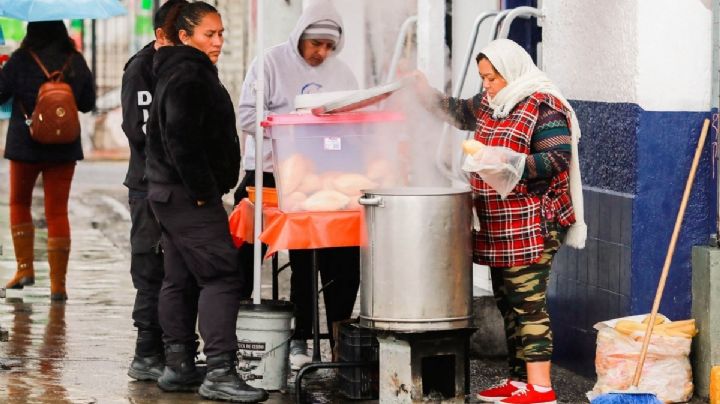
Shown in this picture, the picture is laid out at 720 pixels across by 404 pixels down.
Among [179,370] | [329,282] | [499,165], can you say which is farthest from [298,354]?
[499,165]

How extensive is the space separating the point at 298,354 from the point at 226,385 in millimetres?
1135

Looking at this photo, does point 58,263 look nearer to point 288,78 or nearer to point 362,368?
point 288,78

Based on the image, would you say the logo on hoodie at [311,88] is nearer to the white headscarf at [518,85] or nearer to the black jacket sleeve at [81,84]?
the white headscarf at [518,85]

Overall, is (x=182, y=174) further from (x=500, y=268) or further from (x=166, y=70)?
(x=500, y=268)

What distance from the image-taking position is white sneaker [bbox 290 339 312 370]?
864 cm

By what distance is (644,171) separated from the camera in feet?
25.0

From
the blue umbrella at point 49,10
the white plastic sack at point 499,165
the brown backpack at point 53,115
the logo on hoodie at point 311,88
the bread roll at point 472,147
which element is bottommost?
the white plastic sack at point 499,165

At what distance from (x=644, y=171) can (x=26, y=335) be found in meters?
4.22

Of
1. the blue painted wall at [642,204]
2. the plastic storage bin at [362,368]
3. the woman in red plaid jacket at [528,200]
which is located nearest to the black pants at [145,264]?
the plastic storage bin at [362,368]

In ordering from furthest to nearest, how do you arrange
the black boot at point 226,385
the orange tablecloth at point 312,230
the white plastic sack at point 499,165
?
1. the black boot at point 226,385
2. the orange tablecloth at point 312,230
3. the white plastic sack at point 499,165

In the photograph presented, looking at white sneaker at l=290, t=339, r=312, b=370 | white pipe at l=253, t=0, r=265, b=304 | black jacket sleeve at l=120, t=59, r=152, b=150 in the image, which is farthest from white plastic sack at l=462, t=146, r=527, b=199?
white sneaker at l=290, t=339, r=312, b=370

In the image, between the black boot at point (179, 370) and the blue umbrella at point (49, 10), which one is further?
the blue umbrella at point (49, 10)

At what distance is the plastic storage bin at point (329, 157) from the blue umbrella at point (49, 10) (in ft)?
9.05

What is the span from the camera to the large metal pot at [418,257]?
7.19 metres
